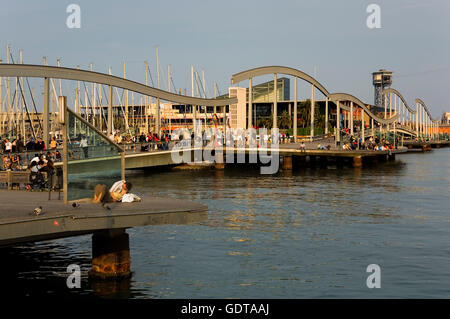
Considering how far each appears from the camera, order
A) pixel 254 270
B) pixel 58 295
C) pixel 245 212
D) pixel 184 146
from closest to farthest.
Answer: pixel 58 295, pixel 254 270, pixel 245 212, pixel 184 146

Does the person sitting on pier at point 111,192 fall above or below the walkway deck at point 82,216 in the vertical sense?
above

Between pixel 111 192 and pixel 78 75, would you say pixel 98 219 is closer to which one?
pixel 111 192

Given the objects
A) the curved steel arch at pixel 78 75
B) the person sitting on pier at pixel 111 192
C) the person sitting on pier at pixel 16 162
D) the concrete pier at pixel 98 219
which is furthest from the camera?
the curved steel arch at pixel 78 75

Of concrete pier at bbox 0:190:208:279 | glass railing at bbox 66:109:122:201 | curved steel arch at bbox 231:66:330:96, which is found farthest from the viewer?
curved steel arch at bbox 231:66:330:96

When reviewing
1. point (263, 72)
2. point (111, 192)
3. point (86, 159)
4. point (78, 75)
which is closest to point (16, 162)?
point (111, 192)

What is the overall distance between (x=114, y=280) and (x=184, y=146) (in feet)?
137

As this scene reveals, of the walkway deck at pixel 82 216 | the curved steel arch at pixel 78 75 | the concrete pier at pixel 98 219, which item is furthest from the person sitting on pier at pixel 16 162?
the curved steel arch at pixel 78 75

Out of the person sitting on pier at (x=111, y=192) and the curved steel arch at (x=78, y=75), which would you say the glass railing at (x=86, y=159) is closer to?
the person sitting on pier at (x=111, y=192)

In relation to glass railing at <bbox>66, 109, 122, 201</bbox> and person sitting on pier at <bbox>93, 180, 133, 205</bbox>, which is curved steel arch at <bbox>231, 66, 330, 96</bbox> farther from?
glass railing at <bbox>66, 109, 122, 201</bbox>

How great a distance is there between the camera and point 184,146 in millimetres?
60000

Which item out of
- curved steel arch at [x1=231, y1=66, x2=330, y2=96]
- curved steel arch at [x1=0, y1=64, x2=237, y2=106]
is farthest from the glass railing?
curved steel arch at [x1=231, y1=66, x2=330, y2=96]
